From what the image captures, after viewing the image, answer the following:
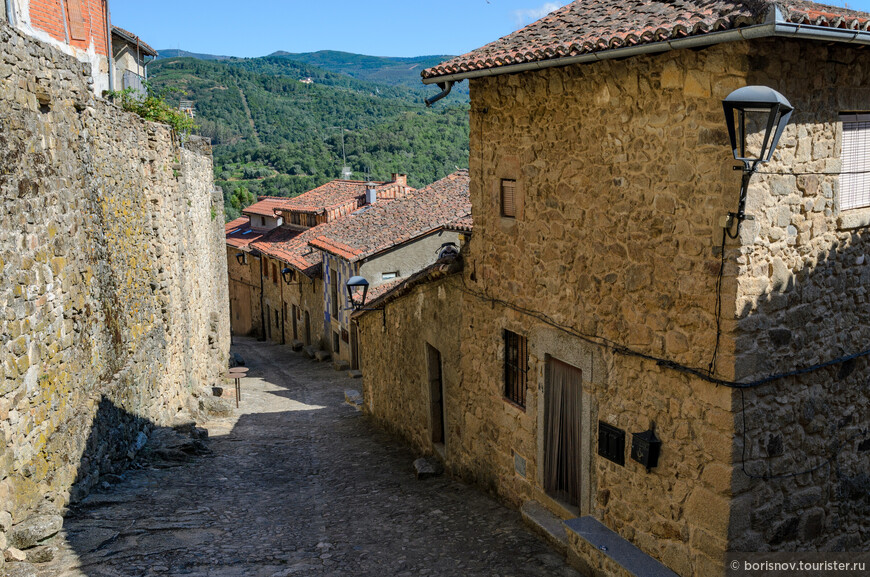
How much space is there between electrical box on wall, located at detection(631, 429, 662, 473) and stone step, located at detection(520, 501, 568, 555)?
47.8 inches

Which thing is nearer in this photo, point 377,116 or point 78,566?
point 78,566

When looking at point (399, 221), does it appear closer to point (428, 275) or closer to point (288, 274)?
point (288, 274)

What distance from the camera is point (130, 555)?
263 inches

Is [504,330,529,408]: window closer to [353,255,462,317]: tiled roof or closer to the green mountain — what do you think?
[353,255,462,317]: tiled roof

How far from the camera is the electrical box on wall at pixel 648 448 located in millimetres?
5848

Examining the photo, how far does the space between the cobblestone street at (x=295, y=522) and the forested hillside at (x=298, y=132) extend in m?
26.8

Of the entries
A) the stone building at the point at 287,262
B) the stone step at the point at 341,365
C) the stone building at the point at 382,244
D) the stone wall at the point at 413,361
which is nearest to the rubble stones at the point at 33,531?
the stone wall at the point at 413,361

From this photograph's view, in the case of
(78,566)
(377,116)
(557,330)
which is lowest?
(78,566)

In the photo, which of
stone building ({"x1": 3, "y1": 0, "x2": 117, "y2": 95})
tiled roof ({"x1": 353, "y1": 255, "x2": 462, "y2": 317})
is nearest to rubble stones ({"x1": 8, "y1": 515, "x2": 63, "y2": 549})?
tiled roof ({"x1": 353, "y1": 255, "x2": 462, "y2": 317})

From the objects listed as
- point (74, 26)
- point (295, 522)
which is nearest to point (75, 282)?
point (295, 522)

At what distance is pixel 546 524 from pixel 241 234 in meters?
33.7

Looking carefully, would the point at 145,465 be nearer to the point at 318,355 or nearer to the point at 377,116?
the point at 318,355

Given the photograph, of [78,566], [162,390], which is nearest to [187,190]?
[162,390]

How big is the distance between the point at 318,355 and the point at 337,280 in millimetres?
3063
